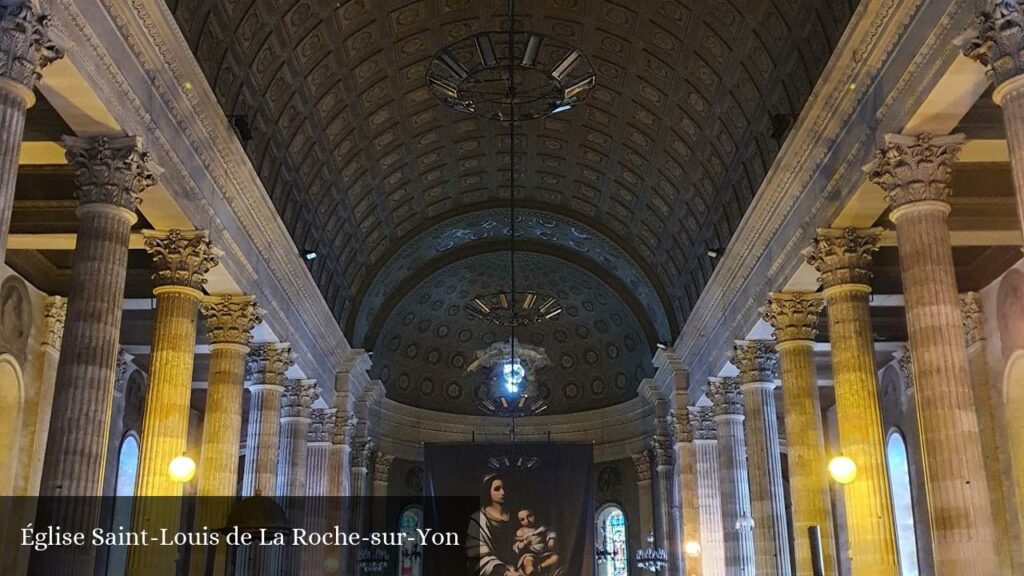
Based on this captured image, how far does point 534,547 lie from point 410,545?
44.4 feet

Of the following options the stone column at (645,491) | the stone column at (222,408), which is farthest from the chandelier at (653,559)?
the stone column at (222,408)

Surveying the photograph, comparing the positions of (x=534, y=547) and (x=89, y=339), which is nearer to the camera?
(x=89, y=339)

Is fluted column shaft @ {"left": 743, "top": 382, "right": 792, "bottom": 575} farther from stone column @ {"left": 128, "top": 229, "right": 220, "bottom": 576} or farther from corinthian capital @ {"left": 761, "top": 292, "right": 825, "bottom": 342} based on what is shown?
stone column @ {"left": 128, "top": 229, "right": 220, "bottom": 576}

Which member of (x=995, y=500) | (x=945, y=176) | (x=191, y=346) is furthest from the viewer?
(x=995, y=500)

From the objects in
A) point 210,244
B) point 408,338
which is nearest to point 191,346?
point 210,244

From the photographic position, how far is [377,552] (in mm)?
34062

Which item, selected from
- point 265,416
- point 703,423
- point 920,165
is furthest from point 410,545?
point 920,165

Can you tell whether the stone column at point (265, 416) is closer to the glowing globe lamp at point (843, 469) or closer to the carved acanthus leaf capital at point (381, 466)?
the carved acanthus leaf capital at point (381, 466)

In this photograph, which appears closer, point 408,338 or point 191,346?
point 191,346

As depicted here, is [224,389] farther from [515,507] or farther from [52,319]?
[515,507]

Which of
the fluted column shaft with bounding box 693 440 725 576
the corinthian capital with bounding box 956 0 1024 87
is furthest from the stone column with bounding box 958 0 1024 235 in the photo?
the fluted column shaft with bounding box 693 440 725 576

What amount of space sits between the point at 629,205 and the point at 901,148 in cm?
1609

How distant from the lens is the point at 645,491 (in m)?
36.6

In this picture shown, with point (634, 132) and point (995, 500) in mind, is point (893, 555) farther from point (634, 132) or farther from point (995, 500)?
point (634, 132)
